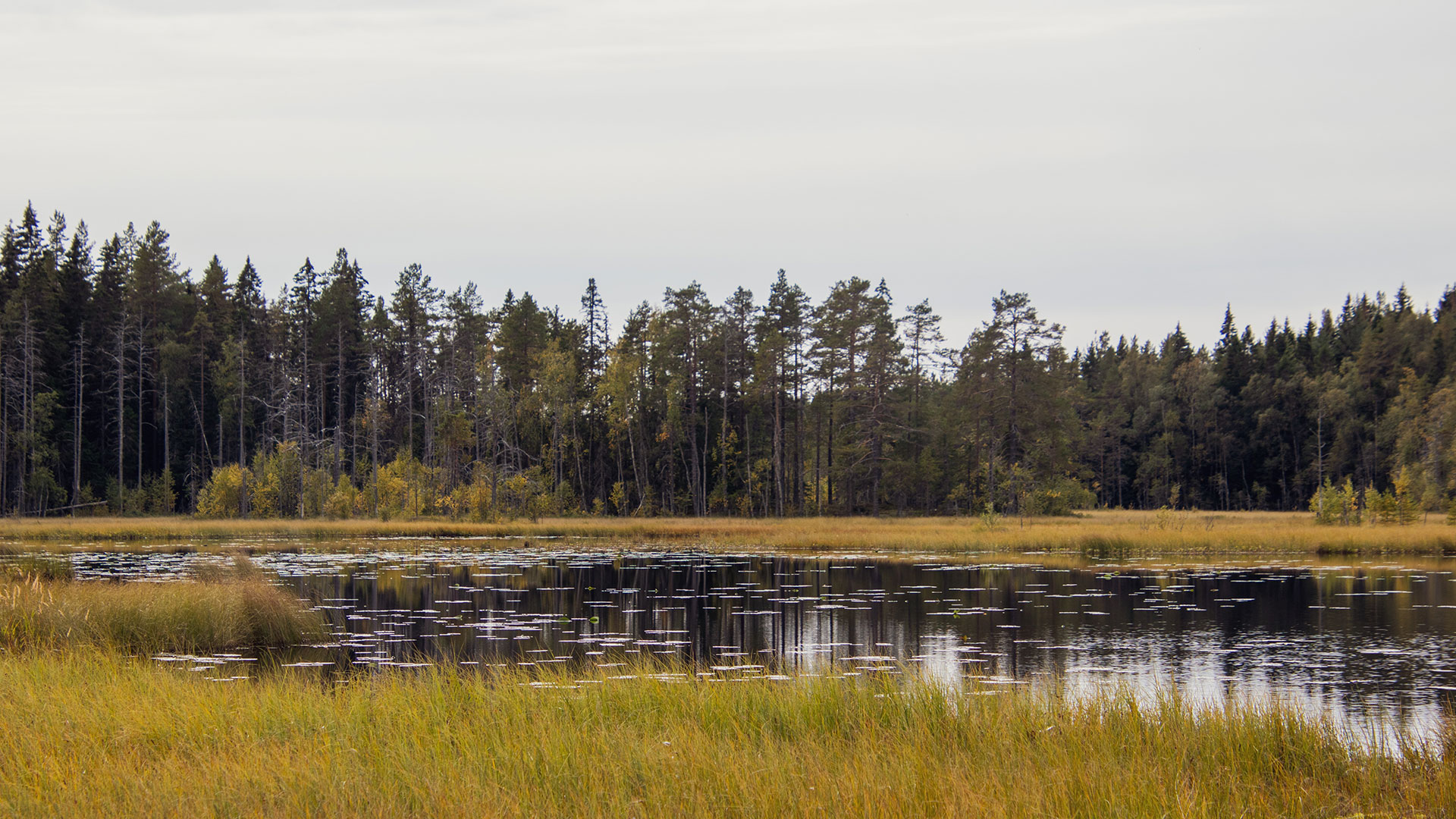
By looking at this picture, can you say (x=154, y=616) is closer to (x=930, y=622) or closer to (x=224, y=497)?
(x=930, y=622)

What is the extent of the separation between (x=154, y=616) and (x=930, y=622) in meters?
14.0

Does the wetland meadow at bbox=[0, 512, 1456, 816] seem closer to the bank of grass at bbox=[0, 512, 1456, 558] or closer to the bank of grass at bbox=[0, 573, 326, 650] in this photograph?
the bank of grass at bbox=[0, 573, 326, 650]

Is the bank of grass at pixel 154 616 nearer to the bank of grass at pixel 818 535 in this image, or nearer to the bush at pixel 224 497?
the bank of grass at pixel 818 535

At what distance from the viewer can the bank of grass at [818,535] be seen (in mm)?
40062

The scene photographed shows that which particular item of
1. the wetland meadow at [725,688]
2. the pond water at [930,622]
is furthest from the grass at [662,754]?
the pond water at [930,622]

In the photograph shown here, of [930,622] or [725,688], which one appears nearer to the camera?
[725,688]

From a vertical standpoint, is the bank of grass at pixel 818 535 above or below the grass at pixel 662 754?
below

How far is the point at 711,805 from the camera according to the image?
20.9 ft

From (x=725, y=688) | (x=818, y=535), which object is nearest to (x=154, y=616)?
(x=725, y=688)

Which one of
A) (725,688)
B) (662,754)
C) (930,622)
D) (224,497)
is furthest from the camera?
(224,497)

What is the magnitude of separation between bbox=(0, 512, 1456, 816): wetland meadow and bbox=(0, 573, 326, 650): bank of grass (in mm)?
59

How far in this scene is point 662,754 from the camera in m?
7.30

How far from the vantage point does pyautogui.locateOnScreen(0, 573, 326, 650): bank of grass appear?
50.0 feet

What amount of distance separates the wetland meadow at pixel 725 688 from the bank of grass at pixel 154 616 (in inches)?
2.3
